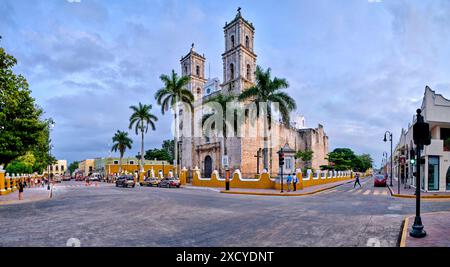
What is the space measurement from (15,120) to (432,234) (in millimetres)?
29284

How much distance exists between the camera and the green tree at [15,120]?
18172 mm

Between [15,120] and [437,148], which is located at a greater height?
[15,120]

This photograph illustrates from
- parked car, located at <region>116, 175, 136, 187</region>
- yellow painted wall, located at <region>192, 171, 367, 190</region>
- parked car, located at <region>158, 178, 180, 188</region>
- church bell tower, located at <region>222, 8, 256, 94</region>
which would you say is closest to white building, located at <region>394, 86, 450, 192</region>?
yellow painted wall, located at <region>192, 171, 367, 190</region>

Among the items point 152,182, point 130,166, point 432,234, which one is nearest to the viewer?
point 432,234

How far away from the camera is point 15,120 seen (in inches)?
992

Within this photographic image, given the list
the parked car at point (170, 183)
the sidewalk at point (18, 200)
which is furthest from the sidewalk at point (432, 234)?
the parked car at point (170, 183)

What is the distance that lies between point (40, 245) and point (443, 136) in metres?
30.7

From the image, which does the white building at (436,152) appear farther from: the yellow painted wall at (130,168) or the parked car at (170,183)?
the yellow painted wall at (130,168)

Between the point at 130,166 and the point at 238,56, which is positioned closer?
the point at 238,56

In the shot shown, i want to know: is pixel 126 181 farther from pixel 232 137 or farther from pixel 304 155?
pixel 304 155

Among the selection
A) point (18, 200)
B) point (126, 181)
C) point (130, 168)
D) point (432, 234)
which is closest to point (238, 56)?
point (126, 181)

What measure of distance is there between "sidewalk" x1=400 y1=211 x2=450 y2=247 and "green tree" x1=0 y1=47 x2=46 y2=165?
20.5 metres

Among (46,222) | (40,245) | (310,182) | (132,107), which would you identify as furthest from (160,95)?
(40,245)
